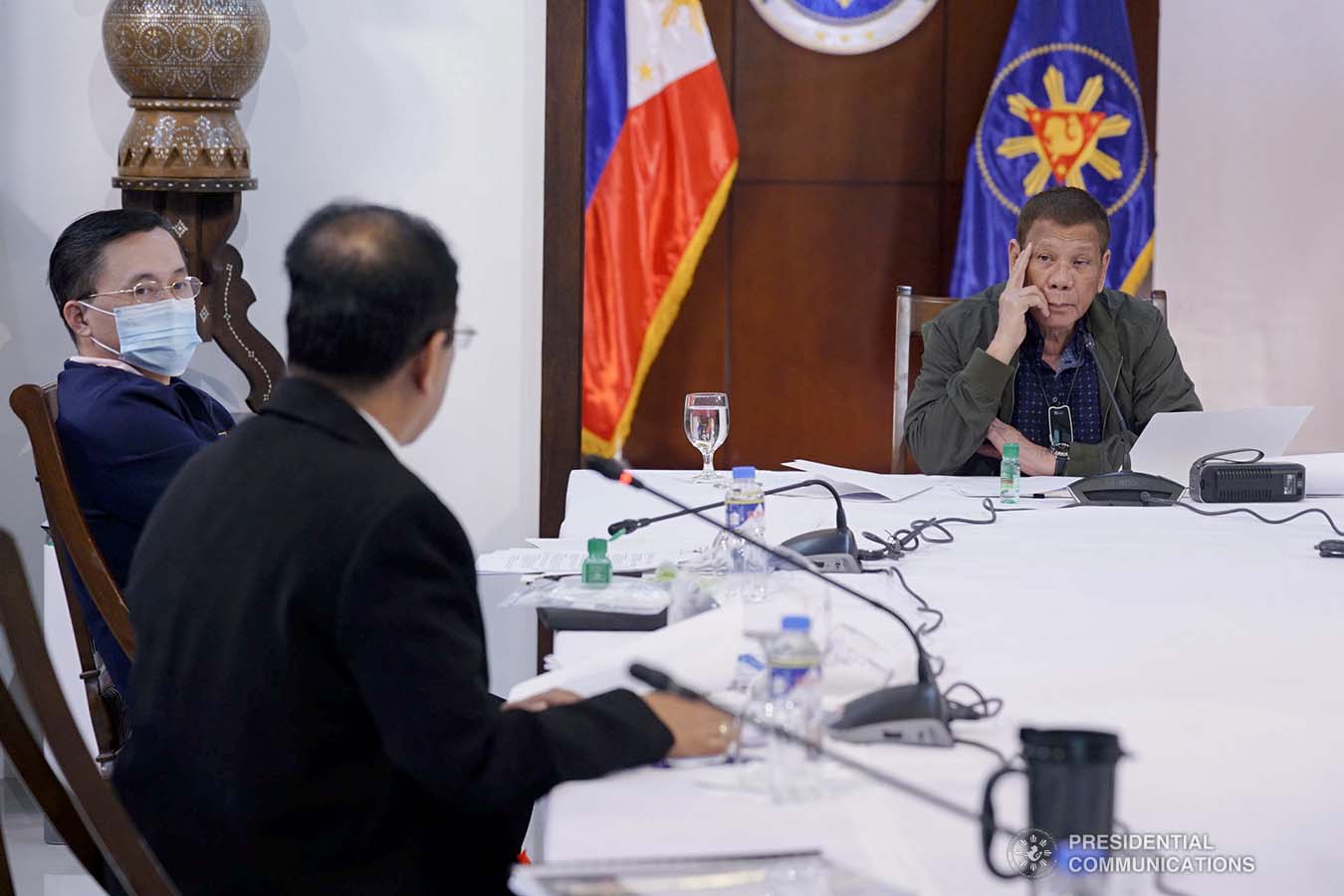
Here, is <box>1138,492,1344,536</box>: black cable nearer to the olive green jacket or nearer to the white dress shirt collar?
the olive green jacket

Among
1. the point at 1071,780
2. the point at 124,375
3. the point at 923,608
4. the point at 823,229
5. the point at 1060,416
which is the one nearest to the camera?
the point at 1071,780

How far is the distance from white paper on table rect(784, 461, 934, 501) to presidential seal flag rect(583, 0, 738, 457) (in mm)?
1192

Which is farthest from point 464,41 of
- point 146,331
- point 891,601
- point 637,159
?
point 891,601

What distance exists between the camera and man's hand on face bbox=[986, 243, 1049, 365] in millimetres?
3023

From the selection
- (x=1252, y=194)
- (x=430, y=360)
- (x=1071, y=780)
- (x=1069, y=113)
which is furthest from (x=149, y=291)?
(x=1252, y=194)

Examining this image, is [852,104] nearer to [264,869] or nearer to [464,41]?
[464,41]

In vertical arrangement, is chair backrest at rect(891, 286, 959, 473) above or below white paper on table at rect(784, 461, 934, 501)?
above

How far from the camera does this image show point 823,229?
161 inches

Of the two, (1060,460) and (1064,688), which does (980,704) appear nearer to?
(1064,688)

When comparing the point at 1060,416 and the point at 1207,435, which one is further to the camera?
the point at 1060,416

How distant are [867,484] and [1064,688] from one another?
1212mm

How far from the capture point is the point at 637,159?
396cm

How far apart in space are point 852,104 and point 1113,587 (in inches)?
88.8

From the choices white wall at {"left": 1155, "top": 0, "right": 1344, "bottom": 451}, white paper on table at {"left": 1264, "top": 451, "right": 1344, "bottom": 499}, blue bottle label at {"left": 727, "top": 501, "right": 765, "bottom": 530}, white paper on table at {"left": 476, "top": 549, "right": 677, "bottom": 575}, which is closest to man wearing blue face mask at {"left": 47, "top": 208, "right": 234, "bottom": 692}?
white paper on table at {"left": 476, "top": 549, "right": 677, "bottom": 575}
